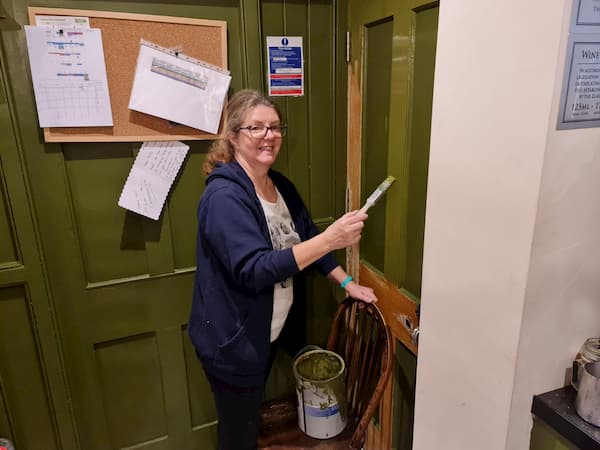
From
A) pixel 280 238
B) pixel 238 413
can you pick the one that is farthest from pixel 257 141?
pixel 238 413

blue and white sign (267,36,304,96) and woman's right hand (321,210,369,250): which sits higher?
blue and white sign (267,36,304,96)

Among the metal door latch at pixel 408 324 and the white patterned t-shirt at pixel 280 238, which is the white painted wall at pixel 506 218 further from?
the white patterned t-shirt at pixel 280 238

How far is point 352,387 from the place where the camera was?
4.99 feet

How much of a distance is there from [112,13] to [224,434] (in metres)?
1.41

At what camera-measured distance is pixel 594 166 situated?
0.70m

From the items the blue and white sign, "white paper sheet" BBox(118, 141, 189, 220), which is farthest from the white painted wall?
"white paper sheet" BBox(118, 141, 189, 220)

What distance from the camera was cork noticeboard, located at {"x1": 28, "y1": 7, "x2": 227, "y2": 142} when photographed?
133 cm

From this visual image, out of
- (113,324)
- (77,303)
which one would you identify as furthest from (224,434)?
(77,303)

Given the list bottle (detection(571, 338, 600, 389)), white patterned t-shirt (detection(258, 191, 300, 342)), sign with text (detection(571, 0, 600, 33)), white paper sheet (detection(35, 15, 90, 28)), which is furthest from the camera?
white patterned t-shirt (detection(258, 191, 300, 342))

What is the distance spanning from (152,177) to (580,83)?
4.11 ft

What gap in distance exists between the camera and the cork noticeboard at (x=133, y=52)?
52.2 inches

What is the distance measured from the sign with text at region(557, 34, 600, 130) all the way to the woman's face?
0.82 m

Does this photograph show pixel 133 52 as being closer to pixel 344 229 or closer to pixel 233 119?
pixel 233 119

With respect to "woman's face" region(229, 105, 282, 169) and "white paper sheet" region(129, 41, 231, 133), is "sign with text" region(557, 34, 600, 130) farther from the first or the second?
"white paper sheet" region(129, 41, 231, 133)
